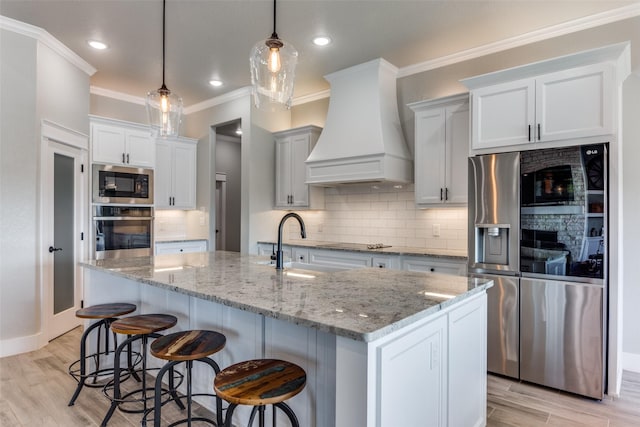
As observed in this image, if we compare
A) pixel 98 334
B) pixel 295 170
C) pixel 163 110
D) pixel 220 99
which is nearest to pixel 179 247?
pixel 295 170

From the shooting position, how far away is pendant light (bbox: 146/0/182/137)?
2912 mm

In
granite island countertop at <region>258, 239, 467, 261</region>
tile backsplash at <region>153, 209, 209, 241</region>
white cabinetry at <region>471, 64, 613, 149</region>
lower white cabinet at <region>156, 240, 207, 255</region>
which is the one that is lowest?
lower white cabinet at <region>156, 240, 207, 255</region>

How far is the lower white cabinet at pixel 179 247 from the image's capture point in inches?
201

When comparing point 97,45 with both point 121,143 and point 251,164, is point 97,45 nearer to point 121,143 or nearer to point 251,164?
point 121,143

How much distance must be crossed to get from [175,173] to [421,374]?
4994 millimetres

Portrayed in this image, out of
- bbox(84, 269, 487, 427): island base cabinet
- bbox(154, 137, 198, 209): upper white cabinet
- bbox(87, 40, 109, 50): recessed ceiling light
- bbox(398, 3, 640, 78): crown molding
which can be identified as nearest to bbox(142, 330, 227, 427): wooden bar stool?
bbox(84, 269, 487, 427): island base cabinet

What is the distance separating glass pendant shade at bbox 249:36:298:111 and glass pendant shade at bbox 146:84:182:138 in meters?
0.98

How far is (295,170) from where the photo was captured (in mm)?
5051

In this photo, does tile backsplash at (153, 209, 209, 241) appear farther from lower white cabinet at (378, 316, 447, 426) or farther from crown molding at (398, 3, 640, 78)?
lower white cabinet at (378, 316, 447, 426)

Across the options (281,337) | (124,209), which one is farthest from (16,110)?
(281,337)

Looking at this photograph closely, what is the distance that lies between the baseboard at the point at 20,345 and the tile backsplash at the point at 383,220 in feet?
10.0

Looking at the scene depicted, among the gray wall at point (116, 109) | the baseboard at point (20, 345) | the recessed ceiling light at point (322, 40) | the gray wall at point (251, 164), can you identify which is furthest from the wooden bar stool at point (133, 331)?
the gray wall at point (116, 109)

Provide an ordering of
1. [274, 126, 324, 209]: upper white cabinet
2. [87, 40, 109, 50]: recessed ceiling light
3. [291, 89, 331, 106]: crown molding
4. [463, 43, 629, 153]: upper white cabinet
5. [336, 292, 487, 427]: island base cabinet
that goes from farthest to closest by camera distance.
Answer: [291, 89, 331, 106]: crown molding, [274, 126, 324, 209]: upper white cabinet, [87, 40, 109, 50]: recessed ceiling light, [463, 43, 629, 153]: upper white cabinet, [336, 292, 487, 427]: island base cabinet

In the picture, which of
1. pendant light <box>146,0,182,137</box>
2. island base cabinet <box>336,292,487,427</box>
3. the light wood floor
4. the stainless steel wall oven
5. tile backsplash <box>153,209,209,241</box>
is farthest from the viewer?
tile backsplash <box>153,209,209,241</box>
